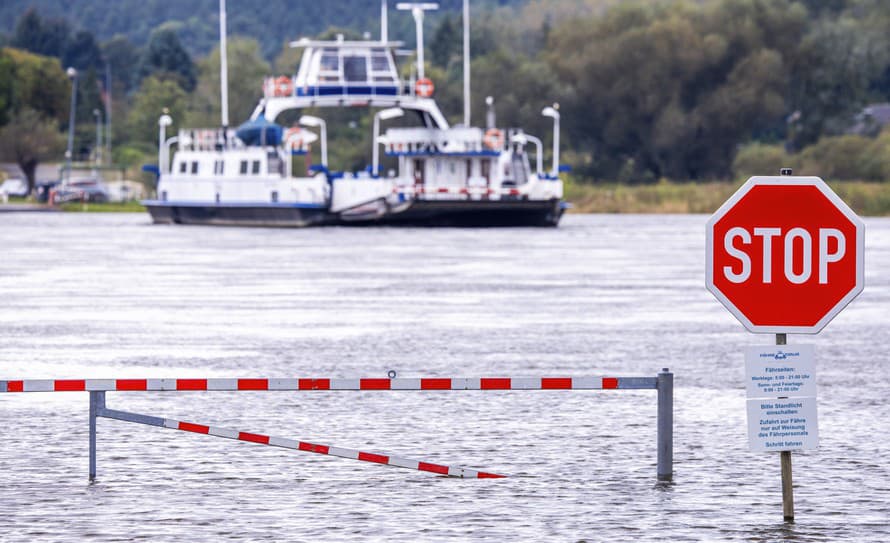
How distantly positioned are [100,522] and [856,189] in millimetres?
83381

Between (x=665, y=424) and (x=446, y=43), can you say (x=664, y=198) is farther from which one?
(x=665, y=424)

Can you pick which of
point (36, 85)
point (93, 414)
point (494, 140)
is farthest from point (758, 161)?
point (93, 414)

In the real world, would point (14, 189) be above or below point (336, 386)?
above

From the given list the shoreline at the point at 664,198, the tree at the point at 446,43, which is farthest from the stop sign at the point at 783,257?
the tree at the point at 446,43

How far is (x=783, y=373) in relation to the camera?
33.0 feet

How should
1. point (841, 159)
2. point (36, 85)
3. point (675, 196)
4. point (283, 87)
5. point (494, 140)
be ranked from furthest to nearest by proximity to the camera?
point (36, 85)
point (841, 159)
point (675, 196)
point (283, 87)
point (494, 140)

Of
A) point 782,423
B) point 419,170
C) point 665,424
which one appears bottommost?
point 665,424

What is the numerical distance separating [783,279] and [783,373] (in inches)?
19.2

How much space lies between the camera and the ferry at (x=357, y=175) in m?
74.1

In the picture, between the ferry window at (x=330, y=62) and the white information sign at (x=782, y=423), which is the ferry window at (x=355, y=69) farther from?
the white information sign at (x=782, y=423)

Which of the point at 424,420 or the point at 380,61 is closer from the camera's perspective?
the point at 424,420

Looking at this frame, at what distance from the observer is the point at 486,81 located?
11431 cm

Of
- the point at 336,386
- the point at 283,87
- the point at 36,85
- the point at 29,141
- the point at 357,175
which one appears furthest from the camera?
the point at 36,85

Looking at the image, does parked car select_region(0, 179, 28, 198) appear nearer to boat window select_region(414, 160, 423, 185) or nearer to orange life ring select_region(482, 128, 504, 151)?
boat window select_region(414, 160, 423, 185)
